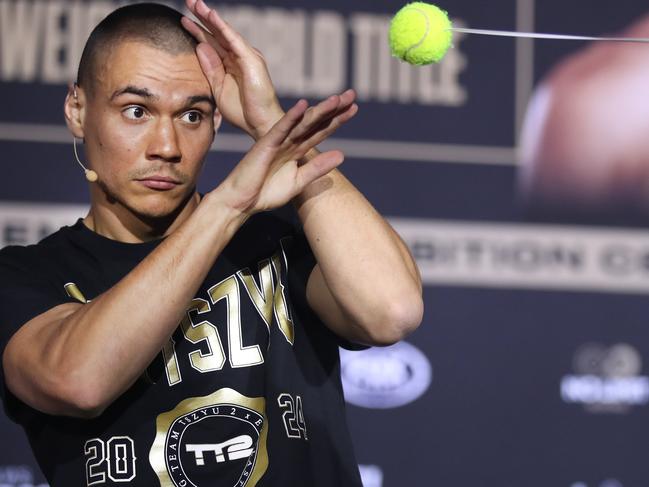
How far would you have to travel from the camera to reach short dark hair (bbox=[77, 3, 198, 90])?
1342 millimetres

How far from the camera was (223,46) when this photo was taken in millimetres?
1317

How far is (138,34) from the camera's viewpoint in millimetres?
1347

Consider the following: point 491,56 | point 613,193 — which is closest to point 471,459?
point 613,193

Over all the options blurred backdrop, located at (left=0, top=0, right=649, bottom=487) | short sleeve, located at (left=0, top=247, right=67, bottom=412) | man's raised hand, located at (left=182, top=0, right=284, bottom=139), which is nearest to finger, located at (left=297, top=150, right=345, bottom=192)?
man's raised hand, located at (left=182, top=0, right=284, bottom=139)

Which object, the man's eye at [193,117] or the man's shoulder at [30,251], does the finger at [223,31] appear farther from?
the man's shoulder at [30,251]

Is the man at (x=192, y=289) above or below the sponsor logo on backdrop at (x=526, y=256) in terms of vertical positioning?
above

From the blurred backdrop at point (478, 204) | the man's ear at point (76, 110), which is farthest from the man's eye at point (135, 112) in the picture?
the blurred backdrop at point (478, 204)

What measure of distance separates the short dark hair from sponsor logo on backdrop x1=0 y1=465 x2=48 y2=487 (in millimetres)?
1079

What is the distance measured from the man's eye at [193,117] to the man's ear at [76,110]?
0.54ft

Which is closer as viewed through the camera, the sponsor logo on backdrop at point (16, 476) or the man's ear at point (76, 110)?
the man's ear at point (76, 110)

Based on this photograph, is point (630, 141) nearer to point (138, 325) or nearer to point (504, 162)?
point (504, 162)

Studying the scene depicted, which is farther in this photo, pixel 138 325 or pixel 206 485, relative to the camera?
pixel 206 485

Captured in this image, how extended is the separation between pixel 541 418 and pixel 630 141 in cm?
68

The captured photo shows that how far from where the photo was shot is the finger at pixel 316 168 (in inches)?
45.9
